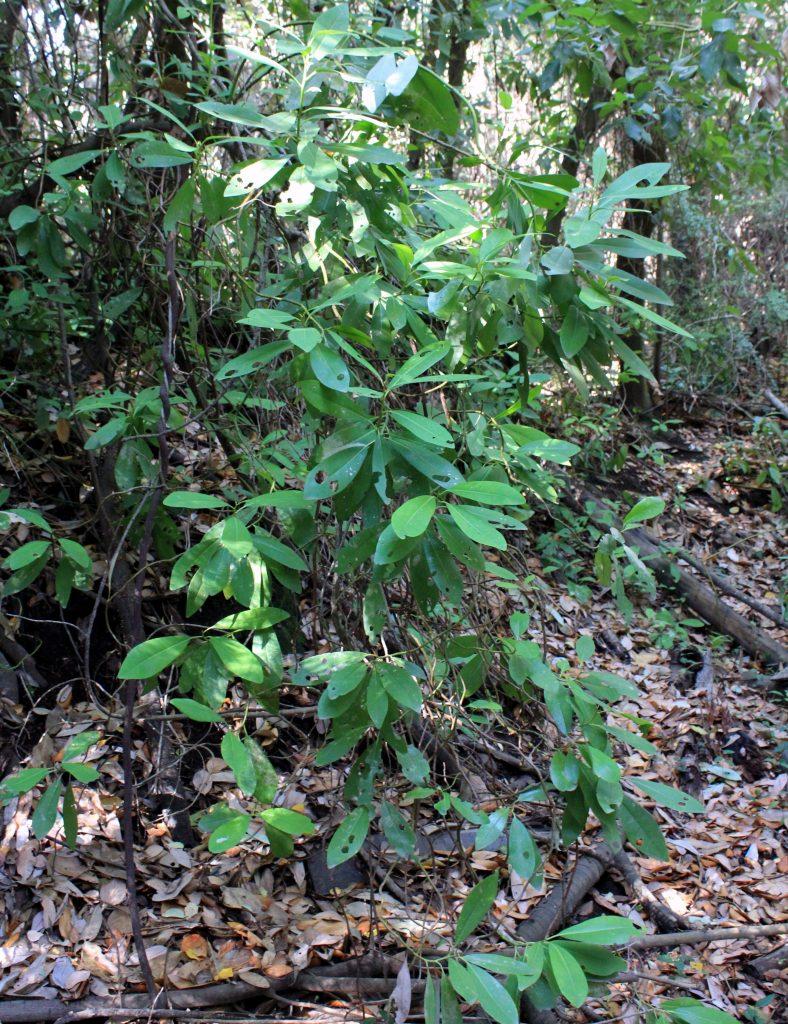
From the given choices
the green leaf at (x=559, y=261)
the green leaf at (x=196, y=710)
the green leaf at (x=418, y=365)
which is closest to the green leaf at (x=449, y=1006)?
the green leaf at (x=196, y=710)

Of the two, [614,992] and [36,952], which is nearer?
[36,952]

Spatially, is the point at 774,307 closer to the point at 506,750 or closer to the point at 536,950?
the point at 506,750

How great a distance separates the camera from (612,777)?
1.94 metres

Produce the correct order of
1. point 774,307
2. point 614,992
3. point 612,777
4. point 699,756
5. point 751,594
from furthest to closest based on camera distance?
point 774,307 < point 751,594 < point 699,756 < point 614,992 < point 612,777

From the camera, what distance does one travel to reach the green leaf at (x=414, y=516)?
4.91ft

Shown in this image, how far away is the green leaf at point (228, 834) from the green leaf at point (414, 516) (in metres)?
0.79

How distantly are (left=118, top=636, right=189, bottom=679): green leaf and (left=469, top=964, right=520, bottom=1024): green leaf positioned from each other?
0.89 meters

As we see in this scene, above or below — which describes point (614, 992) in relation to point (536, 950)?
below

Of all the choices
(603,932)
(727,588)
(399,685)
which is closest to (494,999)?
(603,932)

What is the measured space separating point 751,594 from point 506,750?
2.78 m

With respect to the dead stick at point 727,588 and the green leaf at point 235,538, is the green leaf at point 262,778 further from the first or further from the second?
the dead stick at point 727,588

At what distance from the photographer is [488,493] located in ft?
5.29

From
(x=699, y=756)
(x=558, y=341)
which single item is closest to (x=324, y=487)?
(x=558, y=341)

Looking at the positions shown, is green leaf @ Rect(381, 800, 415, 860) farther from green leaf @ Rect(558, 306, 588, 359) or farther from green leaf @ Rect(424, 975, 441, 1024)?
green leaf @ Rect(558, 306, 588, 359)
